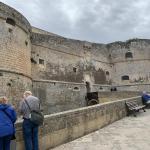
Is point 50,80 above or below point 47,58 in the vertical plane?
below

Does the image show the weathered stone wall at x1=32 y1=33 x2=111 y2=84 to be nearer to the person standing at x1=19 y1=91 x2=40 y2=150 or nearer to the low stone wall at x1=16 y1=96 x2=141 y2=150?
the low stone wall at x1=16 y1=96 x2=141 y2=150

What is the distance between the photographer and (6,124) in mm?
3826

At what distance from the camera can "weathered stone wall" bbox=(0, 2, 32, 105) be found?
12234 millimetres

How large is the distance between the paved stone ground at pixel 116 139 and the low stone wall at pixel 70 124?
158mm

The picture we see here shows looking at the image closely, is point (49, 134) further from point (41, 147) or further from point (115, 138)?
point (115, 138)

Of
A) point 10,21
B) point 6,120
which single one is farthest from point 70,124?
point 10,21

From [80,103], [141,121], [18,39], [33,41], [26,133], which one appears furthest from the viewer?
[80,103]

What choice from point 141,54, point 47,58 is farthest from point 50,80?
point 141,54

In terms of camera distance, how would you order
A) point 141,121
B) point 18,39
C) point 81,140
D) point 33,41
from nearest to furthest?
point 81,140
point 141,121
point 18,39
point 33,41

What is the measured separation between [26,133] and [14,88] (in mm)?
8497

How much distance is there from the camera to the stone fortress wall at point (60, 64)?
12.9m

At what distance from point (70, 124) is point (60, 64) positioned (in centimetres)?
1382

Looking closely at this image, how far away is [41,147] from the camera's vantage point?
486 cm

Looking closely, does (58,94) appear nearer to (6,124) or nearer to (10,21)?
(10,21)
